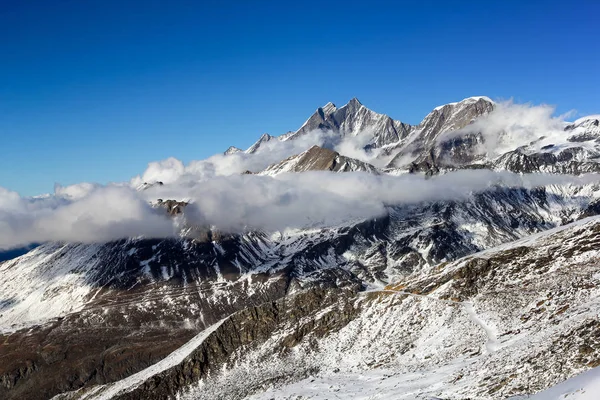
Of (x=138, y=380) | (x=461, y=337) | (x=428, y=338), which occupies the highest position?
(x=138, y=380)

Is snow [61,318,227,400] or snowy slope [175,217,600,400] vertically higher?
snow [61,318,227,400]

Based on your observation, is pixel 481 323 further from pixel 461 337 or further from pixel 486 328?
pixel 461 337

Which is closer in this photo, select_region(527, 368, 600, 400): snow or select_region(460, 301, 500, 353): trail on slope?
select_region(527, 368, 600, 400): snow

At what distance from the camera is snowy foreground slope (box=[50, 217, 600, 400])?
71.1 m

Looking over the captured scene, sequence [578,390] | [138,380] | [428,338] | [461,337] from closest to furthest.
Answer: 1. [578,390]
2. [461,337]
3. [428,338]
4. [138,380]

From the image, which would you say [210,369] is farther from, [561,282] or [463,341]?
[561,282]

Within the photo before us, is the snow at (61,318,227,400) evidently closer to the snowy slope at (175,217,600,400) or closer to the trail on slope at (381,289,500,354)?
the snowy slope at (175,217,600,400)

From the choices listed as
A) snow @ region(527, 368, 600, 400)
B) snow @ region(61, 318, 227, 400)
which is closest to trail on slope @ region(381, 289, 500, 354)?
snow @ region(527, 368, 600, 400)

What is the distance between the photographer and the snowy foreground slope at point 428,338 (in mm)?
71062

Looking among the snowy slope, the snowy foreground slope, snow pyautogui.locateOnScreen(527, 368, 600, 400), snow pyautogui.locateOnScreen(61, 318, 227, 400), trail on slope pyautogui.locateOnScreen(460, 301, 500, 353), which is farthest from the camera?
snow pyautogui.locateOnScreen(61, 318, 227, 400)

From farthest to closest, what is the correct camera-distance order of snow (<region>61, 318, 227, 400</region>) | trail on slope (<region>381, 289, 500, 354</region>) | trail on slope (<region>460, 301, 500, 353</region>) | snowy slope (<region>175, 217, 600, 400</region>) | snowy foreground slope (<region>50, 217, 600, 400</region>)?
snow (<region>61, 318, 227, 400</region>), trail on slope (<region>381, 289, 500, 354</region>), trail on slope (<region>460, 301, 500, 353</region>), snowy foreground slope (<region>50, 217, 600, 400</region>), snowy slope (<region>175, 217, 600, 400</region>)

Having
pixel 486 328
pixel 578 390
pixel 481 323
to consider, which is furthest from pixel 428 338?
pixel 578 390

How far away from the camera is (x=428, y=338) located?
110375 mm

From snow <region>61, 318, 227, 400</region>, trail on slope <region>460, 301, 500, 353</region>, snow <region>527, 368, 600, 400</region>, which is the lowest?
trail on slope <region>460, 301, 500, 353</region>
